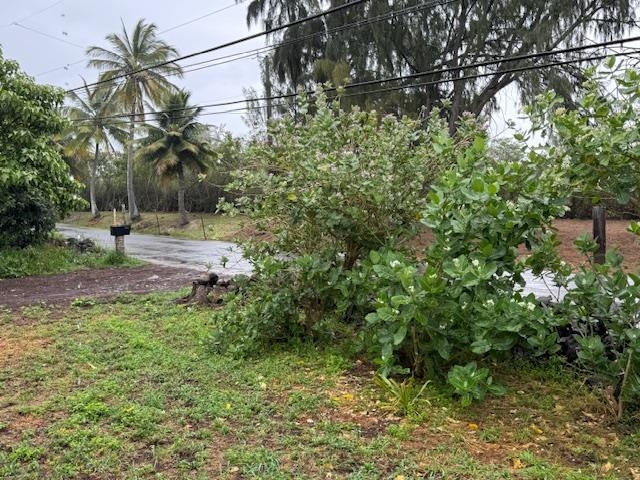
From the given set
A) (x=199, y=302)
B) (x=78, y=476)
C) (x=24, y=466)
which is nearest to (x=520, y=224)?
(x=78, y=476)

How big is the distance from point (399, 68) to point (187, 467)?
15.4 m

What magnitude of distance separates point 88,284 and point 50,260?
2621 mm

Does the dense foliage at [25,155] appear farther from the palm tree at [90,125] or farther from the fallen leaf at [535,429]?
the palm tree at [90,125]

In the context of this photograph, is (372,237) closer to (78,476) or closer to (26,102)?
(78,476)

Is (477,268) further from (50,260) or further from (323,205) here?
(50,260)

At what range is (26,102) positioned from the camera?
1034cm

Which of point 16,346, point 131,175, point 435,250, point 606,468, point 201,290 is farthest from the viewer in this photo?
point 131,175

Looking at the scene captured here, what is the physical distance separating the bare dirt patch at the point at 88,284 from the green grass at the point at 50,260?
48cm

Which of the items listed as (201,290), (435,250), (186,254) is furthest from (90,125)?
(435,250)

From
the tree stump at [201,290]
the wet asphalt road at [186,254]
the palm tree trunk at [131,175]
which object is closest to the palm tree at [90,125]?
the palm tree trunk at [131,175]

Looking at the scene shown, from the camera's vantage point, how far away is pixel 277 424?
3414 mm

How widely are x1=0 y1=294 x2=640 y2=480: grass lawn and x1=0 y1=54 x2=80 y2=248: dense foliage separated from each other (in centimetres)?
663

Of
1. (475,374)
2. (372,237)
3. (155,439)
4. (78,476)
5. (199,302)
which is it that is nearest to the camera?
(78,476)

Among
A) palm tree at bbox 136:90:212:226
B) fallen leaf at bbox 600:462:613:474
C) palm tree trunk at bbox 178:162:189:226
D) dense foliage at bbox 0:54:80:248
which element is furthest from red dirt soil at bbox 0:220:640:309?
palm tree trunk at bbox 178:162:189:226
